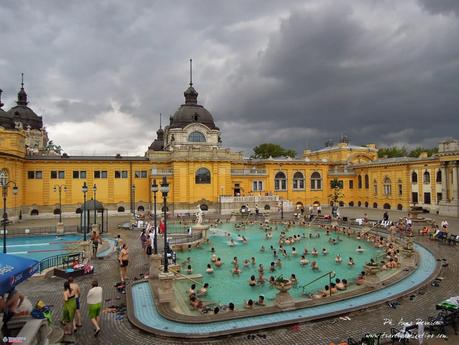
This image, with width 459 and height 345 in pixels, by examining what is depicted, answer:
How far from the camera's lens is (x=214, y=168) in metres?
52.3

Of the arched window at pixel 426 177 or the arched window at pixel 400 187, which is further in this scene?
the arched window at pixel 400 187

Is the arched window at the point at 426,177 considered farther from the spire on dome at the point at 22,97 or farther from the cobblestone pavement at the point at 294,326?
the spire on dome at the point at 22,97

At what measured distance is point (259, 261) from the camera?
79.2 ft

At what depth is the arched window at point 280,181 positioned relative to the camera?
59.4m

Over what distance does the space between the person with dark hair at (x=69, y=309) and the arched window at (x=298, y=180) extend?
173ft

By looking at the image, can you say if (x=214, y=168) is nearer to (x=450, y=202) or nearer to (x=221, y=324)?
(x=450, y=202)

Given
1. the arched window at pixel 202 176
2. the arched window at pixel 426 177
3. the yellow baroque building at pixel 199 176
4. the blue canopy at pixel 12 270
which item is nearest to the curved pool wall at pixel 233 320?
the blue canopy at pixel 12 270

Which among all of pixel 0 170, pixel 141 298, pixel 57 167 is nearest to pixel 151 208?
→ pixel 57 167

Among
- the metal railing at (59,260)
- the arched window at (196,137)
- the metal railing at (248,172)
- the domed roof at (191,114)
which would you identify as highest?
the domed roof at (191,114)

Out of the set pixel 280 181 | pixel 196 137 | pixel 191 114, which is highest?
pixel 191 114

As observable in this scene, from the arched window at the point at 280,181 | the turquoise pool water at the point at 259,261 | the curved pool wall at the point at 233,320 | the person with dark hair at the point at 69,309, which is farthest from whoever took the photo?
the arched window at the point at 280,181

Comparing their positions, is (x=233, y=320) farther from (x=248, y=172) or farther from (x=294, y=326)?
(x=248, y=172)

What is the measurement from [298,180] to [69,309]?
175ft

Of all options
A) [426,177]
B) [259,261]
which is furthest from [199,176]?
[426,177]
